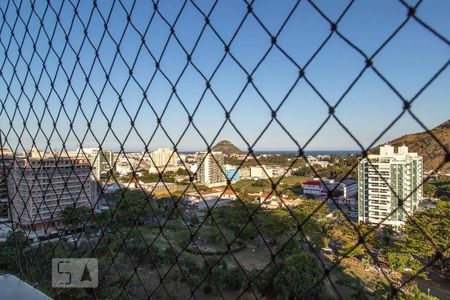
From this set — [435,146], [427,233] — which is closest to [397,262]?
[427,233]

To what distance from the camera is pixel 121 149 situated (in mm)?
890

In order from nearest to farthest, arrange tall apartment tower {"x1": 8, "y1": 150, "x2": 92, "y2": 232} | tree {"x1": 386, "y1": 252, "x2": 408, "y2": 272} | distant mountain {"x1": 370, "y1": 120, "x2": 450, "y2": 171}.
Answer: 1. distant mountain {"x1": 370, "y1": 120, "x2": 450, "y2": 171}
2. tall apartment tower {"x1": 8, "y1": 150, "x2": 92, "y2": 232}
3. tree {"x1": 386, "y1": 252, "x2": 408, "y2": 272}

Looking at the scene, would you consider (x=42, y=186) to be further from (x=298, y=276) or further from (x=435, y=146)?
(x=298, y=276)

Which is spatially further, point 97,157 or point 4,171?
point 4,171

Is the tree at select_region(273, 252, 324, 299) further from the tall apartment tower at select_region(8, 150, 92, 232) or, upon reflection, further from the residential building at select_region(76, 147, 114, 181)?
the tall apartment tower at select_region(8, 150, 92, 232)

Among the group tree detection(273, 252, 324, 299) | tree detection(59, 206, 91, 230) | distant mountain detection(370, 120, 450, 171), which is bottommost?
tree detection(273, 252, 324, 299)

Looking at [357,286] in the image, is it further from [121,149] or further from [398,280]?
[121,149]

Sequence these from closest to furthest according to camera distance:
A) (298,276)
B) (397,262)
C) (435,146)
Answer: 1. (435,146)
2. (298,276)
3. (397,262)

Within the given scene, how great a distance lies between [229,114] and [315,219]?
24.9ft

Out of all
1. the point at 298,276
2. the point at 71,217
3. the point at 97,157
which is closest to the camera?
the point at 97,157

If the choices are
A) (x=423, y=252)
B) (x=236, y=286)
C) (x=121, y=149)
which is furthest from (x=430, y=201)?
(x=121, y=149)

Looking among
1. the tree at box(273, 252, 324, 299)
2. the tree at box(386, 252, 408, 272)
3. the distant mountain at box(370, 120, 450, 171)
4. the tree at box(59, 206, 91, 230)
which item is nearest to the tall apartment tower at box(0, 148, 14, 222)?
the tree at box(59, 206, 91, 230)

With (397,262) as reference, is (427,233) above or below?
above

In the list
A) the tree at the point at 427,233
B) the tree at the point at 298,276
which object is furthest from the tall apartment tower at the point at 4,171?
the tree at the point at 427,233
